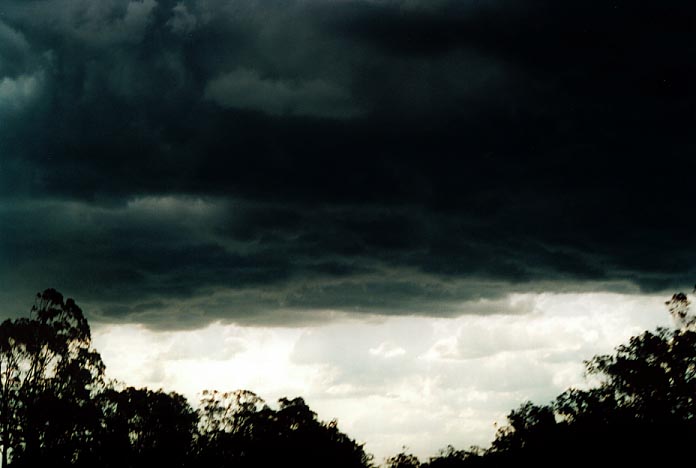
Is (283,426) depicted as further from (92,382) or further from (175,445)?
(92,382)

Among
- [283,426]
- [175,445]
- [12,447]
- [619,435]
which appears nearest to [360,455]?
[283,426]

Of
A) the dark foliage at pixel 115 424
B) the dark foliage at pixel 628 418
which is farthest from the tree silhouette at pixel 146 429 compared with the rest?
the dark foliage at pixel 628 418

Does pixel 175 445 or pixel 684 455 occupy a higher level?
pixel 175 445

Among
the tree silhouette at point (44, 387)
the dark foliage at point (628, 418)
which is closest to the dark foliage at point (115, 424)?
the tree silhouette at point (44, 387)

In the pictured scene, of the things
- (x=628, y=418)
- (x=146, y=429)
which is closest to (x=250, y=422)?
(x=146, y=429)

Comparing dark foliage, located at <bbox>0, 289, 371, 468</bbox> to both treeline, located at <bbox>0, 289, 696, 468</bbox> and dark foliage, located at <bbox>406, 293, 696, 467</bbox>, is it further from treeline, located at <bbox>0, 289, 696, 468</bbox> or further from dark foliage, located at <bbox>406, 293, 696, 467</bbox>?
dark foliage, located at <bbox>406, 293, 696, 467</bbox>

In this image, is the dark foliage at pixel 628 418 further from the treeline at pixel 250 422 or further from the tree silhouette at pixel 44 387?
the tree silhouette at pixel 44 387

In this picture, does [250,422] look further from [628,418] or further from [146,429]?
[628,418]

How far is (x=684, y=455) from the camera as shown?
45.0 m

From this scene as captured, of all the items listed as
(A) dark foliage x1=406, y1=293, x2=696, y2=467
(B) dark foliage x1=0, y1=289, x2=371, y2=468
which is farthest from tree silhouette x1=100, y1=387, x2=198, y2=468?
(A) dark foliage x1=406, y1=293, x2=696, y2=467

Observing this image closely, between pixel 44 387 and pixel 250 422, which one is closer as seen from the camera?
pixel 44 387

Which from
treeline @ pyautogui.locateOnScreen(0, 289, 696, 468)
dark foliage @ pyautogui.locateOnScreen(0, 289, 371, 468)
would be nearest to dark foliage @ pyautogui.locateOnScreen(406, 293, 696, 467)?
treeline @ pyautogui.locateOnScreen(0, 289, 696, 468)

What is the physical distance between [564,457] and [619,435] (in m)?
5.06

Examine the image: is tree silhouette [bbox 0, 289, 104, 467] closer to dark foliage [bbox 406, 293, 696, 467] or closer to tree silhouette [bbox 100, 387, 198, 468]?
tree silhouette [bbox 100, 387, 198, 468]
